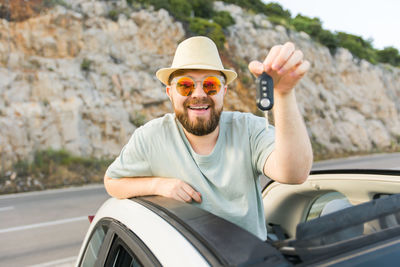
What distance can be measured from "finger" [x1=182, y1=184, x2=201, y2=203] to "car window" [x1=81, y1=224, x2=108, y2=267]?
40 centimetres

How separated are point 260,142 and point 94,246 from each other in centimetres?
98

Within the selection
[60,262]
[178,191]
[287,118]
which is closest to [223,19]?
[60,262]

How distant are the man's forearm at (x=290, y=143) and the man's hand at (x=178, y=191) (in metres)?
0.39

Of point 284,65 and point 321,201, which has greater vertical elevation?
point 284,65

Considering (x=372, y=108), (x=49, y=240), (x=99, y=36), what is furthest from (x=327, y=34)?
(x=49, y=240)

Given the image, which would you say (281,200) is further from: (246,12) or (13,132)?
(246,12)

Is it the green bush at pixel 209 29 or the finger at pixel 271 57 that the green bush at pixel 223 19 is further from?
the finger at pixel 271 57

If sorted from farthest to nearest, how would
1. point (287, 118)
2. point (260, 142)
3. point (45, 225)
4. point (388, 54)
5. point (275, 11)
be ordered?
point (388, 54) < point (275, 11) < point (45, 225) < point (260, 142) < point (287, 118)

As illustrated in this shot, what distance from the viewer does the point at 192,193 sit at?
1.56 meters

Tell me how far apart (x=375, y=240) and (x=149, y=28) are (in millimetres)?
17836

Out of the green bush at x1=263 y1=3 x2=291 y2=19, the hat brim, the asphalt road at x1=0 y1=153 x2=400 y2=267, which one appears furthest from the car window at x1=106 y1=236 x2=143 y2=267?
the green bush at x1=263 y1=3 x2=291 y2=19

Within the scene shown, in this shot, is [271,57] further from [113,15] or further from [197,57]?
[113,15]

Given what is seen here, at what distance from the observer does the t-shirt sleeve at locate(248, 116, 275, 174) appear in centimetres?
158

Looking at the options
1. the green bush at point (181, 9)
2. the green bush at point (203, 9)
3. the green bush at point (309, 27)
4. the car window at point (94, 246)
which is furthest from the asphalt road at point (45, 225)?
the green bush at point (309, 27)
